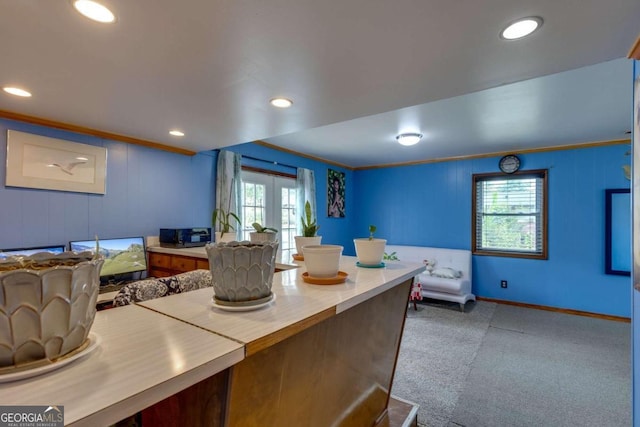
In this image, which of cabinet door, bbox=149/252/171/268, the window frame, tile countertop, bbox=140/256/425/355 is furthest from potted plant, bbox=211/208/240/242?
tile countertop, bbox=140/256/425/355

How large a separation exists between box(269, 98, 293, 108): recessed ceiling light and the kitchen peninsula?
4.19 feet

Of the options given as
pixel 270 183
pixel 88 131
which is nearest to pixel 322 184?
pixel 270 183

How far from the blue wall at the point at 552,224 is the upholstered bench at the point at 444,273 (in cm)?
26

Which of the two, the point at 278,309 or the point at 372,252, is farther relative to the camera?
the point at 372,252

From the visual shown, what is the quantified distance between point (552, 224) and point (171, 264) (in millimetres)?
4963

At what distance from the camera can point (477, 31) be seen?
4.23ft

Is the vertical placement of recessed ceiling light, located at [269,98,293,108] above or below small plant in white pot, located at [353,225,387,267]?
above

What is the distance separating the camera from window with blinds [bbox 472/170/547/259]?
4383mm

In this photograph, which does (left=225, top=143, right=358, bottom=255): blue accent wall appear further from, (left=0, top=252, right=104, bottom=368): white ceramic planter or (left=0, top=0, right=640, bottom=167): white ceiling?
(left=0, top=252, right=104, bottom=368): white ceramic planter

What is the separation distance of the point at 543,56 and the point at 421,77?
57 centimetres

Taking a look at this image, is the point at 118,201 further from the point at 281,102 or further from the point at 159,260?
the point at 281,102

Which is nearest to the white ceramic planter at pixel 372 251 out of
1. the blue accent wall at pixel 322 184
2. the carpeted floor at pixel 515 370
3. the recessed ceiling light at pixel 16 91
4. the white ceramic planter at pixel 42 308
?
the white ceramic planter at pixel 42 308

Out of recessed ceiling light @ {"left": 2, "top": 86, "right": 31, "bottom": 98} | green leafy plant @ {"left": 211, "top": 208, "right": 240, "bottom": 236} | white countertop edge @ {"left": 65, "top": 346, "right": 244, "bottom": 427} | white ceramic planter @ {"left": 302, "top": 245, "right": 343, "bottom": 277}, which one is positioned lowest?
white countertop edge @ {"left": 65, "top": 346, "right": 244, "bottom": 427}

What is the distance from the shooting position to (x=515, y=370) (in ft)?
8.55
